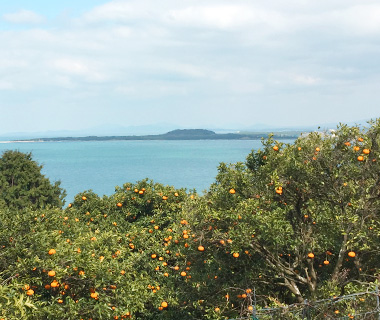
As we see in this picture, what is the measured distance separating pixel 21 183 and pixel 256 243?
2140 cm

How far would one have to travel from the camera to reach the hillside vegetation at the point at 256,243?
24.8ft

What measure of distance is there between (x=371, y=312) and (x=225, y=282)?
281cm

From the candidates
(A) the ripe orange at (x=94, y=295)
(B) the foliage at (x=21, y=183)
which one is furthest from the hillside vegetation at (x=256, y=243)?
(B) the foliage at (x=21, y=183)

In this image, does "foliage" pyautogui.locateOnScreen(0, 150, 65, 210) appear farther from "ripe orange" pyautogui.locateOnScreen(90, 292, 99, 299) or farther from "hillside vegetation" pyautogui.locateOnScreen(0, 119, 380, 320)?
"ripe orange" pyautogui.locateOnScreen(90, 292, 99, 299)

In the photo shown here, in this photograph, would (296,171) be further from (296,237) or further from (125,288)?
(125,288)

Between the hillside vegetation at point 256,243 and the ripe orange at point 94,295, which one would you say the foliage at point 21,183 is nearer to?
the hillside vegetation at point 256,243

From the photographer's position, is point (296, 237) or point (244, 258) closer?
point (296, 237)

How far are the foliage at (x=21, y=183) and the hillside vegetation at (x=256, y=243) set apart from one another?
17.9 m

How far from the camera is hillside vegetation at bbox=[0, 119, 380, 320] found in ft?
24.8

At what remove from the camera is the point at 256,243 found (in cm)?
777

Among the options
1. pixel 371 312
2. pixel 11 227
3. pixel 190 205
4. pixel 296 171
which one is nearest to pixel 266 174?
pixel 296 171

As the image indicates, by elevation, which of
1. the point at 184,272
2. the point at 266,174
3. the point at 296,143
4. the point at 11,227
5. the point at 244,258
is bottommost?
the point at 184,272

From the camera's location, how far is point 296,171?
26.3 ft

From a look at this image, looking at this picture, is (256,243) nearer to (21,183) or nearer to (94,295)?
(94,295)
